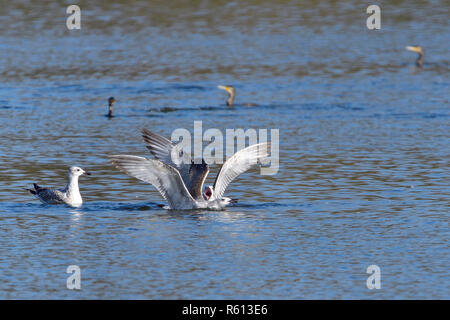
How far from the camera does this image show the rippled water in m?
14.3

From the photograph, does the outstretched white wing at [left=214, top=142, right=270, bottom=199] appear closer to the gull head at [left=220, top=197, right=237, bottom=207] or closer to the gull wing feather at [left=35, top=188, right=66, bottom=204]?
the gull head at [left=220, top=197, right=237, bottom=207]

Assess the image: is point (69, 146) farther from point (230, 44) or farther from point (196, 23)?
point (196, 23)

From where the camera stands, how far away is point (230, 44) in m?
42.5

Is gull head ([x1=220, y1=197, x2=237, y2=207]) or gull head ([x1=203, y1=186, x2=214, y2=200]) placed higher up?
gull head ([x1=203, y1=186, x2=214, y2=200])

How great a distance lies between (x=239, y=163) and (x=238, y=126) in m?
9.11

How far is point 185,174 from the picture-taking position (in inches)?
754

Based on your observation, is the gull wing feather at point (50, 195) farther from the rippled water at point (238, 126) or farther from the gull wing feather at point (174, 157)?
the gull wing feather at point (174, 157)

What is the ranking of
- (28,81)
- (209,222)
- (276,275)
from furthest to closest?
(28,81) → (209,222) → (276,275)

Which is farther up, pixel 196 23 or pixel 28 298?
pixel 196 23

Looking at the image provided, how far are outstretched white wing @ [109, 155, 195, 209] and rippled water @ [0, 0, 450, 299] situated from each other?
33cm

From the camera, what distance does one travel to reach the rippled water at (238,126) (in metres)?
14.3

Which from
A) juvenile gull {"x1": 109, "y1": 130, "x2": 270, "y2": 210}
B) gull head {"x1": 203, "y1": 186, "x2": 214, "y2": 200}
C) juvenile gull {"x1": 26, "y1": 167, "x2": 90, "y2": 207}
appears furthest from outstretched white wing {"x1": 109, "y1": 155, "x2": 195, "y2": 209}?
juvenile gull {"x1": 26, "y1": 167, "x2": 90, "y2": 207}
